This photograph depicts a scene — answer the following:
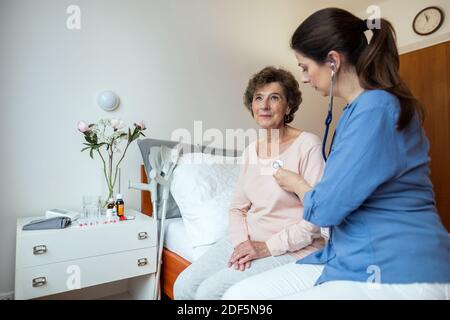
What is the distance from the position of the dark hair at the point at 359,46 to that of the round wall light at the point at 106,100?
1.32 meters

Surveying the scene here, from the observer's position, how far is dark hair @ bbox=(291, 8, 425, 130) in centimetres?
69

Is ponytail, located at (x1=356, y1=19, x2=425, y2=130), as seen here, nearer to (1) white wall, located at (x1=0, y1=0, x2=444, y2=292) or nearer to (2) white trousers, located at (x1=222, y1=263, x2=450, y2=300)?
(2) white trousers, located at (x1=222, y1=263, x2=450, y2=300)

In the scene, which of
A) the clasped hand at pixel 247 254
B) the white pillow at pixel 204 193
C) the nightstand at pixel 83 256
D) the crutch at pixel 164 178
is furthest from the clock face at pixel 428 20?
the nightstand at pixel 83 256

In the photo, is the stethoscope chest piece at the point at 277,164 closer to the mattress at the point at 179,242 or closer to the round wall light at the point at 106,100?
the mattress at the point at 179,242

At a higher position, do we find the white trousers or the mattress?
the white trousers

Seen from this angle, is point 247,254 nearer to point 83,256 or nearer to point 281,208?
point 281,208

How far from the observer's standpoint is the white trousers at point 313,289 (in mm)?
603

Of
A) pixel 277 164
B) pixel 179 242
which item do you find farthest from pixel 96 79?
pixel 277 164

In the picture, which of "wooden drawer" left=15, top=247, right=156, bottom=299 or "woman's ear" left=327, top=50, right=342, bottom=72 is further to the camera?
"wooden drawer" left=15, top=247, right=156, bottom=299

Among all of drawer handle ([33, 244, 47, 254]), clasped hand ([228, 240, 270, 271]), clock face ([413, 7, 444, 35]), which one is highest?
clock face ([413, 7, 444, 35])

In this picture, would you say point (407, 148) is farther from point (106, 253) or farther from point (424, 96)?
point (424, 96)

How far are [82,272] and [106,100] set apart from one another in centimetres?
98

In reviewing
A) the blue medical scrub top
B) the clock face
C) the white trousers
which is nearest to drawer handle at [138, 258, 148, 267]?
the white trousers

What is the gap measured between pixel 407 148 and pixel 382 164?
0.09m
